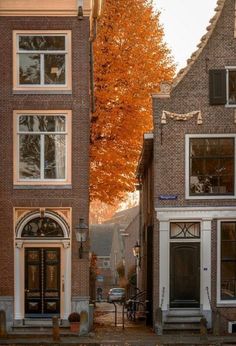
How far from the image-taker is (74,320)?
2806 cm

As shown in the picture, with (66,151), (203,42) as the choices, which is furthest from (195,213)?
(203,42)

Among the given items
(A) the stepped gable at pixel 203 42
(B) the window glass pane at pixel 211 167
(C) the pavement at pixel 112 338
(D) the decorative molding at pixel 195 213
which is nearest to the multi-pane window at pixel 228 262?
(D) the decorative molding at pixel 195 213

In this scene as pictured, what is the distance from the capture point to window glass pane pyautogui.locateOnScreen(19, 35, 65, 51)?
2920cm

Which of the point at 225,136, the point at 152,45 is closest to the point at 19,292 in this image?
the point at 225,136

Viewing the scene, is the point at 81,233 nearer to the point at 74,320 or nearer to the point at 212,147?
the point at 74,320

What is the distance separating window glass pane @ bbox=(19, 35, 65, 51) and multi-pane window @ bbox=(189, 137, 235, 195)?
18.7ft

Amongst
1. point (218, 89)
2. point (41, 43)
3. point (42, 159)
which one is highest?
point (41, 43)

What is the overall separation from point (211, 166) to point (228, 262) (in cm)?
339

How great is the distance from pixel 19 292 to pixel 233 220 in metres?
7.79

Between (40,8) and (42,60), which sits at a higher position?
(40,8)

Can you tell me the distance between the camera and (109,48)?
37375mm

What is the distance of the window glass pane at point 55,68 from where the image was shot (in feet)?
96.0

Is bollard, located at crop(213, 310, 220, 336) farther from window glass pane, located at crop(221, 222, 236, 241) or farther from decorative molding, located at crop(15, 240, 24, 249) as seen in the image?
decorative molding, located at crop(15, 240, 24, 249)

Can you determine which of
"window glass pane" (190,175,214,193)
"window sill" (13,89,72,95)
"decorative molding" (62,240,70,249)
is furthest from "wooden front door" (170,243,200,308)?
"window sill" (13,89,72,95)
